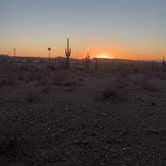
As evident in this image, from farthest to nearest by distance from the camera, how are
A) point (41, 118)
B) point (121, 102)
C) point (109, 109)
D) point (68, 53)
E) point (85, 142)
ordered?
point (68, 53) < point (121, 102) < point (109, 109) < point (41, 118) < point (85, 142)

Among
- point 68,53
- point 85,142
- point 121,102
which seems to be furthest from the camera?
point 68,53

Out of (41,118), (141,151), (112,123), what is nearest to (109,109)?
(112,123)

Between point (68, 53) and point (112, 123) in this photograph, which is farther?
point (68, 53)

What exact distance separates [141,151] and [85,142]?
1.29m

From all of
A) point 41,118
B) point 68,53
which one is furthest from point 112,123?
point 68,53

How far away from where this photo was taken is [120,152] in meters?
4.73

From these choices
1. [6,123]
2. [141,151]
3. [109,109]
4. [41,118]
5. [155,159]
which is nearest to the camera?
A: [155,159]

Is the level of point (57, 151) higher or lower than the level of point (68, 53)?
lower

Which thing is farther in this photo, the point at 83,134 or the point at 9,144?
the point at 83,134

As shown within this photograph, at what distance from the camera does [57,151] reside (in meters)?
4.76

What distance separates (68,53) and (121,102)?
91.6ft

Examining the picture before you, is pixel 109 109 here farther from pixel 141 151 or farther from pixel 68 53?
pixel 68 53

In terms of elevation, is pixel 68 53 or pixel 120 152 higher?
pixel 68 53

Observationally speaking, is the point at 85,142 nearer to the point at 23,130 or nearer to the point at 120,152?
the point at 120,152
